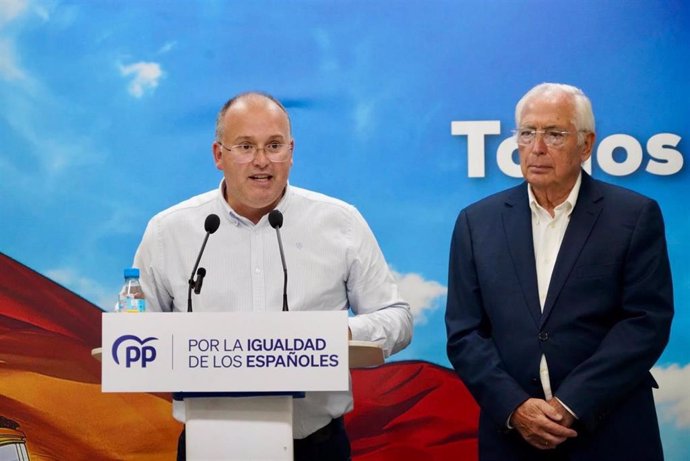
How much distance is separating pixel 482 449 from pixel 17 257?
237 centimetres

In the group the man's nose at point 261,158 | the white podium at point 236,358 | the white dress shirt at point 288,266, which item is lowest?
the white podium at point 236,358

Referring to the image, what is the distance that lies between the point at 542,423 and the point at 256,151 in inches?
48.3

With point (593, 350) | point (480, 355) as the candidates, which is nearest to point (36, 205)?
point (480, 355)

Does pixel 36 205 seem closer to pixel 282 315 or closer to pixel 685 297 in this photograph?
pixel 282 315

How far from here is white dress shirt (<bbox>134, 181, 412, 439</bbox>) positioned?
10.3ft

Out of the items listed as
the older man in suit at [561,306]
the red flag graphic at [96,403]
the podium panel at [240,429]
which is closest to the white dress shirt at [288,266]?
the older man in suit at [561,306]

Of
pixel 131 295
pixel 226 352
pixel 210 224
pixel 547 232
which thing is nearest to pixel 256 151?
pixel 210 224

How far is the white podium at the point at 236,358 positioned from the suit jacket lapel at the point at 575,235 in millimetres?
958

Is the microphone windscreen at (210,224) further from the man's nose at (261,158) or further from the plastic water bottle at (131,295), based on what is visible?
the man's nose at (261,158)

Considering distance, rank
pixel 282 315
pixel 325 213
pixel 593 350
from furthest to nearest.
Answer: pixel 325 213
pixel 593 350
pixel 282 315

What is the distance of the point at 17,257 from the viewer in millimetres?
4457

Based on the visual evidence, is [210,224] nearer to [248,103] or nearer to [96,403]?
[248,103]

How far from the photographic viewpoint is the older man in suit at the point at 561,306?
9.91 ft

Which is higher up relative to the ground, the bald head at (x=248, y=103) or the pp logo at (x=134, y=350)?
the bald head at (x=248, y=103)
